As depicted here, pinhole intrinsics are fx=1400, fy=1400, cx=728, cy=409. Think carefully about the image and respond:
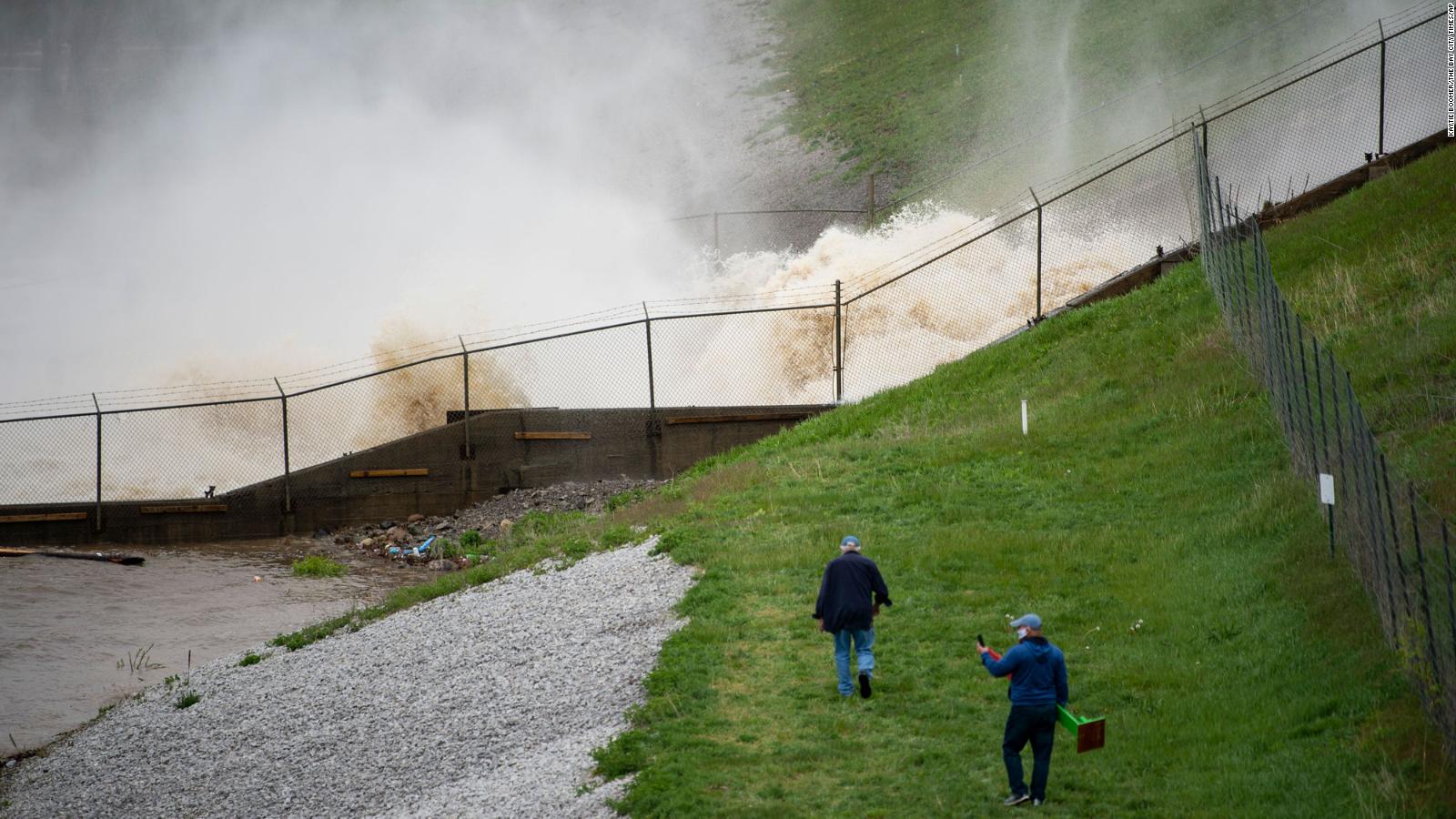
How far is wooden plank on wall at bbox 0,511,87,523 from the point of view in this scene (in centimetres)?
2653

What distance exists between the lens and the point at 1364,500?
36.8ft

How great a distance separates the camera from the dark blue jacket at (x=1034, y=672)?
9461 mm

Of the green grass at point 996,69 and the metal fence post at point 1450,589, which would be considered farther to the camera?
the green grass at point 996,69

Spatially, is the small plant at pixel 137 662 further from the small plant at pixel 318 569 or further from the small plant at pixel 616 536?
the small plant at pixel 616 536

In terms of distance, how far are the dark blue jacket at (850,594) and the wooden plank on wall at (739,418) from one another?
15.8 metres

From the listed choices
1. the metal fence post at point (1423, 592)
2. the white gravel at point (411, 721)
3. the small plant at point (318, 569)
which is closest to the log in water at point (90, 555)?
the small plant at point (318, 569)

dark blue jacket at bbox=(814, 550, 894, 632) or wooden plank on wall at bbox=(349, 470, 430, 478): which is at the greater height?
wooden plank on wall at bbox=(349, 470, 430, 478)

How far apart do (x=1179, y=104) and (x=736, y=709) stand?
38030mm

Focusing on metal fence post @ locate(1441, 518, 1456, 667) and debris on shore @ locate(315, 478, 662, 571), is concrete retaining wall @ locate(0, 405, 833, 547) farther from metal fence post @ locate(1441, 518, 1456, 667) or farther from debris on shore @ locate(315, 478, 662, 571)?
metal fence post @ locate(1441, 518, 1456, 667)

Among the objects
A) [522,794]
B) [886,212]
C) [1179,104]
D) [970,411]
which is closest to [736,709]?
[522,794]

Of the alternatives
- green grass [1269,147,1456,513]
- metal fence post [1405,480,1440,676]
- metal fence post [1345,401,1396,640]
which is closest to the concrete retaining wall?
green grass [1269,147,1456,513]

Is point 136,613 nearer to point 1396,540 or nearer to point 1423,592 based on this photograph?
point 1396,540

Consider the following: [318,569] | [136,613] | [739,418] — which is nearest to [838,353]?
[739,418]

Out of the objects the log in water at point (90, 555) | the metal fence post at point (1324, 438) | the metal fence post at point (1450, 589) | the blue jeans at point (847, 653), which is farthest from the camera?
the log in water at point (90, 555)
